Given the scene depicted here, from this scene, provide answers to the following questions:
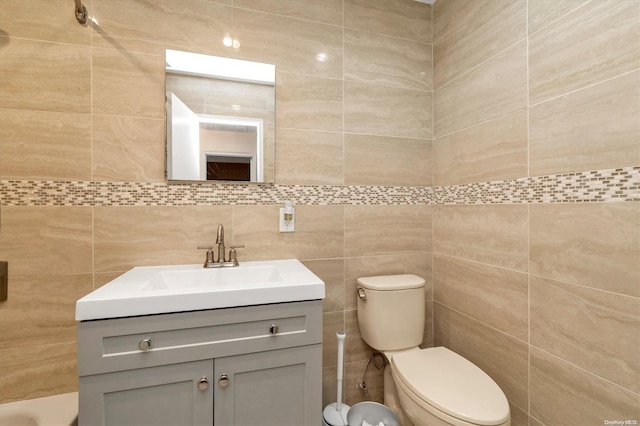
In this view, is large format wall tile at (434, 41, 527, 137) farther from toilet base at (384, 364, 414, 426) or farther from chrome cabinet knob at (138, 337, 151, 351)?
chrome cabinet knob at (138, 337, 151, 351)

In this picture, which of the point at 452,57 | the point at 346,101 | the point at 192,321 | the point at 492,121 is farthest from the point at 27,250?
the point at 452,57

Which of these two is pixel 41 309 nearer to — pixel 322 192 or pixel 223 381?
pixel 223 381

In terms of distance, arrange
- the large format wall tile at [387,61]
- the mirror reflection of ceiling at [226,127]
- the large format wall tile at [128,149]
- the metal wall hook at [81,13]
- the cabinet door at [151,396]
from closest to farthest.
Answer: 1. the cabinet door at [151,396]
2. the metal wall hook at [81,13]
3. the large format wall tile at [128,149]
4. the mirror reflection of ceiling at [226,127]
5. the large format wall tile at [387,61]

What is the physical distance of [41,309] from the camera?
1.23 metres

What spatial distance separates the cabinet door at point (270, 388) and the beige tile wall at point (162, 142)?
528 mm

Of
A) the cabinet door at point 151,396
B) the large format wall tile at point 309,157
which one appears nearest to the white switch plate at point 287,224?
the large format wall tile at point 309,157

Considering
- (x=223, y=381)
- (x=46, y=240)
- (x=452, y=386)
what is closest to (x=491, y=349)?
(x=452, y=386)

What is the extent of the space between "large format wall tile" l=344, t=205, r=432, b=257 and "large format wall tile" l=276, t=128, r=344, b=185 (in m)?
0.22

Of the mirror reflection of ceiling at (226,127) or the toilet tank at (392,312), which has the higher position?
the mirror reflection of ceiling at (226,127)

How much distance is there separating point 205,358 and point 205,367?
0.03 metres

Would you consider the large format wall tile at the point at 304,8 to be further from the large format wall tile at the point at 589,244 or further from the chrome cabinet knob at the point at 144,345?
the chrome cabinet knob at the point at 144,345

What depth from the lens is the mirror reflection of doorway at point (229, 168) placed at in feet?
4.58

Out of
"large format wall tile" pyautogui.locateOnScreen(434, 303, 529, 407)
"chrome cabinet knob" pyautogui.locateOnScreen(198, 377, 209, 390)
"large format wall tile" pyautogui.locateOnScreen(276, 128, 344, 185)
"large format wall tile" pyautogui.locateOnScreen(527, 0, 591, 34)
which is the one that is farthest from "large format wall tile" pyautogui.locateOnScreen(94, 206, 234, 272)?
"large format wall tile" pyautogui.locateOnScreen(527, 0, 591, 34)

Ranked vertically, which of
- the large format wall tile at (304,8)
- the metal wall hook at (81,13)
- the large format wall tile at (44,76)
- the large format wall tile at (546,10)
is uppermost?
the large format wall tile at (304,8)
